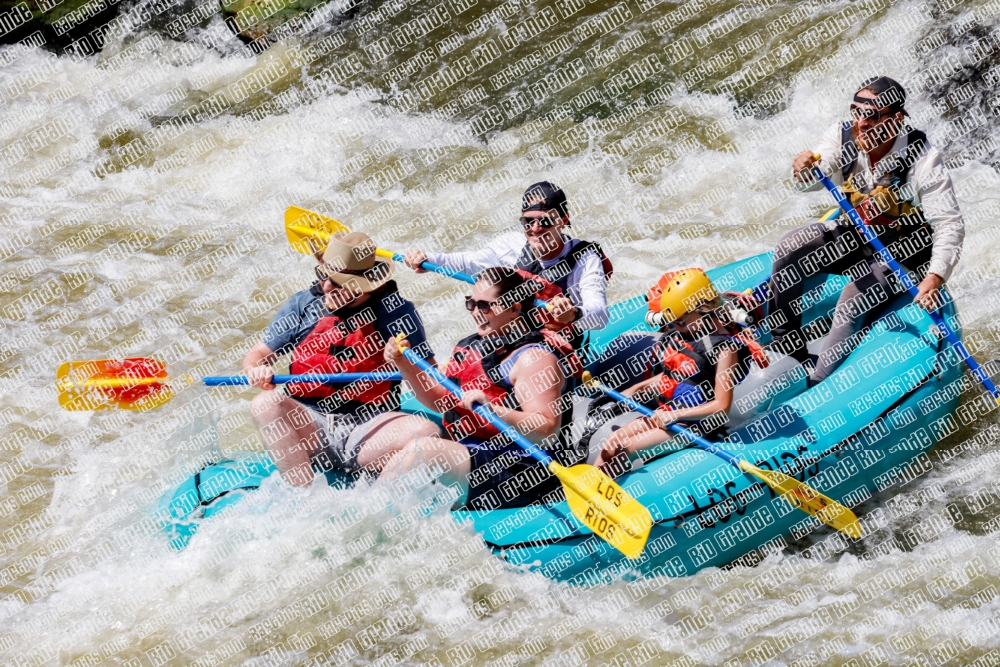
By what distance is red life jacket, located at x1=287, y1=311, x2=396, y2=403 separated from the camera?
4.12 metres

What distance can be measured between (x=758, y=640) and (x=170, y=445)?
2571 mm

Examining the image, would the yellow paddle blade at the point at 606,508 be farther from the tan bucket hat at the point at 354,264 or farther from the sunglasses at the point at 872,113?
the sunglasses at the point at 872,113


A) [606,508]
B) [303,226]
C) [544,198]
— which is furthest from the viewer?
[303,226]

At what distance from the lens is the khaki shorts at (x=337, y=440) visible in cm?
410

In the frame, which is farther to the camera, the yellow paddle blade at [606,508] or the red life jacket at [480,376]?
the red life jacket at [480,376]

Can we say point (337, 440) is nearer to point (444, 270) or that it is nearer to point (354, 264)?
point (354, 264)

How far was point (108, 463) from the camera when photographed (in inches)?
227

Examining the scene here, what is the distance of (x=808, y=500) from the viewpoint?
4199mm

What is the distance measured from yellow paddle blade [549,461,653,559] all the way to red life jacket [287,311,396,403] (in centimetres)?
79

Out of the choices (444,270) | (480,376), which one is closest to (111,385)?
(444,270)

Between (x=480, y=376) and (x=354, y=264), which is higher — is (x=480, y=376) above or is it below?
below

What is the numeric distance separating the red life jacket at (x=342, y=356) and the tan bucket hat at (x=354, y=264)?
0.51 ft

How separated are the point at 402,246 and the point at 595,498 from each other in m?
4.13

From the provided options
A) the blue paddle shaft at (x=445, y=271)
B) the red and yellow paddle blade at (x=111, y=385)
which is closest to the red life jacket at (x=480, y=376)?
the blue paddle shaft at (x=445, y=271)
